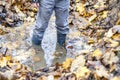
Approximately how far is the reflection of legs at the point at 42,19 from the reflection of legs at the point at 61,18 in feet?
0.47

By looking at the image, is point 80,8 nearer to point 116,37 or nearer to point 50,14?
point 50,14

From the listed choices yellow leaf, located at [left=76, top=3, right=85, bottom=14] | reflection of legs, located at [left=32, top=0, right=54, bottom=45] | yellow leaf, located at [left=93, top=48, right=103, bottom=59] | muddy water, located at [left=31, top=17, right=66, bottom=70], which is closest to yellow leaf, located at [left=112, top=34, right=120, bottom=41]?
yellow leaf, located at [left=93, top=48, right=103, bottom=59]

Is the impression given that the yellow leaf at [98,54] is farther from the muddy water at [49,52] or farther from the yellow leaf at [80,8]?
the yellow leaf at [80,8]

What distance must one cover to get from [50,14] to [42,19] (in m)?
0.17

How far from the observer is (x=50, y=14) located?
17.2 feet

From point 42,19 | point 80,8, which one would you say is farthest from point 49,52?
point 80,8

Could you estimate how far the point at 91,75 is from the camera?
3914 mm

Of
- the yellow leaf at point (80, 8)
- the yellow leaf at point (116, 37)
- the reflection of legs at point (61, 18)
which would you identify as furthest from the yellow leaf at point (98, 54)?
the yellow leaf at point (80, 8)

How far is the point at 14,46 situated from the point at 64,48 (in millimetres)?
909

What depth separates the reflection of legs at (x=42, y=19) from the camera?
507 cm

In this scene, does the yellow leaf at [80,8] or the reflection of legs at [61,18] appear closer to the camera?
the reflection of legs at [61,18]

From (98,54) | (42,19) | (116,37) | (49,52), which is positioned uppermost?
(42,19)

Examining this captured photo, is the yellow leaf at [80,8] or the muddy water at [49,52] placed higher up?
the yellow leaf at [80,8]

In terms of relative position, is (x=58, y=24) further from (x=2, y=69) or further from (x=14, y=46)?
(x=2, y=69)
